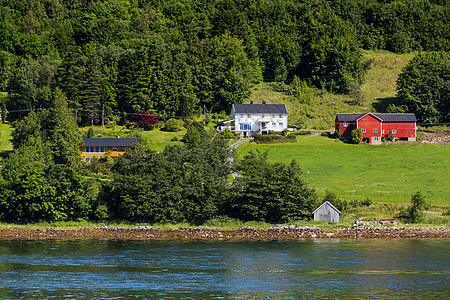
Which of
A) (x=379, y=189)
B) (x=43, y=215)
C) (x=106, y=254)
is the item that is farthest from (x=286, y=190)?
(x=43, y=215)

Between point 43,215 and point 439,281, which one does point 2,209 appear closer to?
point 43,215

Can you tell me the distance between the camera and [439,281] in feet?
145

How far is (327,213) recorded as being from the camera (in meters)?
67.1

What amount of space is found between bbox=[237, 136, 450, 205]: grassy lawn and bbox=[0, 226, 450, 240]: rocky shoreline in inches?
320

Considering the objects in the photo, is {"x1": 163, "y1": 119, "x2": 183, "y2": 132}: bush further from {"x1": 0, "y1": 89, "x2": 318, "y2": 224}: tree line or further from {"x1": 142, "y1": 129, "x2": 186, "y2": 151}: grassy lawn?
{"x1": 0, "y1": 89, "x2": 318, "y2": 224}: tree line

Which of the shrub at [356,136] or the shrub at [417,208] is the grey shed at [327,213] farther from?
the shrub at [356,136]

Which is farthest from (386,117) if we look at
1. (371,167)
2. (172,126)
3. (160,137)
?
(160,137)

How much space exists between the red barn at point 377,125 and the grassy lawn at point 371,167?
11.5 feet

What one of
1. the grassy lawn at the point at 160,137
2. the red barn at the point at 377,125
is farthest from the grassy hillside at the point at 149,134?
the red barn at the point at 377,125

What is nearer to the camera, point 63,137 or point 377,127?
point 63,137

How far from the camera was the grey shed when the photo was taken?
220 feet

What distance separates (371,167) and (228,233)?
31947 mm

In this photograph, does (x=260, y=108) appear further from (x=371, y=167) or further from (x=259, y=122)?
(x=371, y=167)

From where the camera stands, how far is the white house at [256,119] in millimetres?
110938
